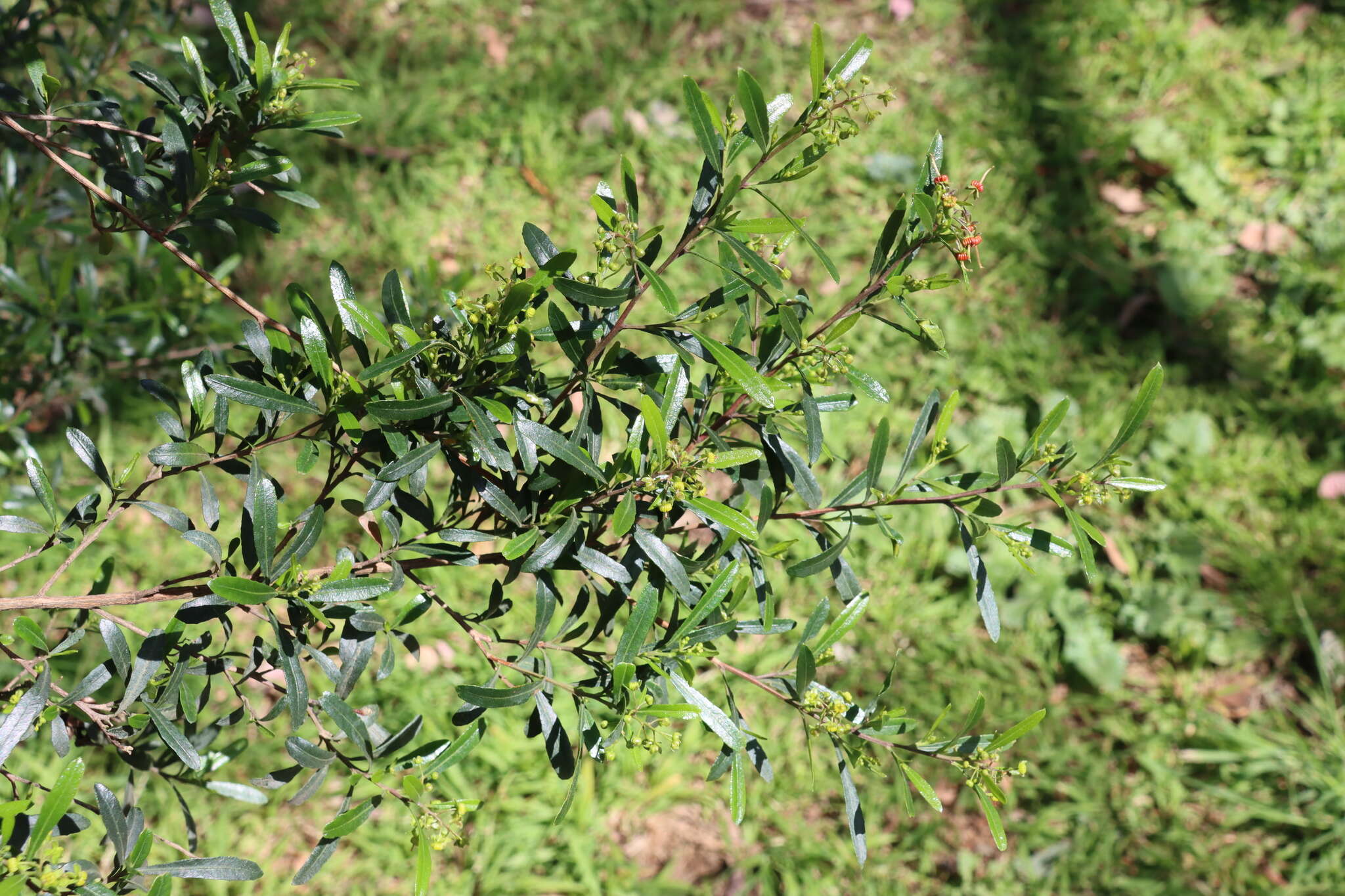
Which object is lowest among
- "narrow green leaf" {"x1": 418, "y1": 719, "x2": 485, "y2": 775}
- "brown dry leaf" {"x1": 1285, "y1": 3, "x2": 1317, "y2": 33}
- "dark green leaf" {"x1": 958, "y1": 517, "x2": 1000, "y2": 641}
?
"brown dry leaf" {"x1": 1285, "y1": 3, "x2": 1317, "y2": 33}

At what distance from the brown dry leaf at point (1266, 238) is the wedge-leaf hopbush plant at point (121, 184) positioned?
3.05m

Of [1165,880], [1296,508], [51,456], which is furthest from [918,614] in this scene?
[51,456]

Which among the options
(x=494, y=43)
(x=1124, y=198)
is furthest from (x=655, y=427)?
(x=1124, y=198)

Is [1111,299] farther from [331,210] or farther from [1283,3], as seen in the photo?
[331,210]

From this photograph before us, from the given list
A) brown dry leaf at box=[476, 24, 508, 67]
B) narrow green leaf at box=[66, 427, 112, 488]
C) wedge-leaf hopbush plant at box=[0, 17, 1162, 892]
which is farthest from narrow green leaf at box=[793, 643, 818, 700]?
brown dry leaf at box=[476, 24, 508, 67]

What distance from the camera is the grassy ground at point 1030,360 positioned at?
2.42 metres

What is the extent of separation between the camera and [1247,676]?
2768 mm

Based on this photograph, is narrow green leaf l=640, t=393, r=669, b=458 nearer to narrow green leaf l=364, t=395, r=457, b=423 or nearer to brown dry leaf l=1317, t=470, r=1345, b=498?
narrow green leaf l=364, t=395, r=457, b=423

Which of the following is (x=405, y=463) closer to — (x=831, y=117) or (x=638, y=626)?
(x=638, y=626)

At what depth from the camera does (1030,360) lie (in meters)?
3.12

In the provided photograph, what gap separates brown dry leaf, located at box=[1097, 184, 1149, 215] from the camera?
3.44m

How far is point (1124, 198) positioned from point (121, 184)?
3263 millimetres

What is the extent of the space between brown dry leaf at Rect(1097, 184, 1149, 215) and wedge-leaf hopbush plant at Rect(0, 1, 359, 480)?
2718 mm

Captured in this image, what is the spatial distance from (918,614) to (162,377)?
2.04 metres
